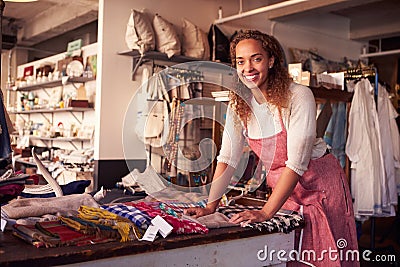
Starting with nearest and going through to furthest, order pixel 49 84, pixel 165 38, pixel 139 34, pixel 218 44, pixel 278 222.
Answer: pixel 278 222 → pixel 139 34 → pixel 165 38 → pixel 218 44 → pixel 49 84

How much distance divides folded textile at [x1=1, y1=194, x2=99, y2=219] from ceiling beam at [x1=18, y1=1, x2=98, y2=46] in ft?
14.6

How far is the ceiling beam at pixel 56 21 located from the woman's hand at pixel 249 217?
15.3 feet

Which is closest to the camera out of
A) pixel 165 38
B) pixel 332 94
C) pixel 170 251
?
pixel 170 251

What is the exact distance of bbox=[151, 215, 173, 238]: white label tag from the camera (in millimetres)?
1359

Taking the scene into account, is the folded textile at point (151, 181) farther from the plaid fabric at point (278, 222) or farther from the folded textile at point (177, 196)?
the plaid fabric at point (278, 222)

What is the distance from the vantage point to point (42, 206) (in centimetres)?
155

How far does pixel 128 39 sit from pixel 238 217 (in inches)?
125

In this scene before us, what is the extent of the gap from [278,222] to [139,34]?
123 inches

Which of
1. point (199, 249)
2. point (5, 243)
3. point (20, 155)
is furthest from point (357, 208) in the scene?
point (20, 155)

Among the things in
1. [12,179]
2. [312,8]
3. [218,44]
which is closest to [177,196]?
[12,179]

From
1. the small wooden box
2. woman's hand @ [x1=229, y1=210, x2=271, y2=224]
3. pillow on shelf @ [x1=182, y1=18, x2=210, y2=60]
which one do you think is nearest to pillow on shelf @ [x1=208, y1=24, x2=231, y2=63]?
pillow on shelf @ [x1=182, y1=18, x2=210, y2=60]

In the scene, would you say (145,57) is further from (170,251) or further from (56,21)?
(170,251)

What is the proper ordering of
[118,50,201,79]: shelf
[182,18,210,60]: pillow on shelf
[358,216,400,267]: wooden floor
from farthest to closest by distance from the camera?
1. [182,18,210,60]: pillow on shelf
2. [118,50,201,79]: shelf
3. [358,216,400,267]: wooden floor

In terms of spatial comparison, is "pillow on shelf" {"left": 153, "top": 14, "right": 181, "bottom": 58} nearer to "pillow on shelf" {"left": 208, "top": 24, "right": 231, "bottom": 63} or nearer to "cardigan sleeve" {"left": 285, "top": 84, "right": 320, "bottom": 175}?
"pillow on shelf" {"left": 208, "top": 24, "right": 231, "bottom": 63}
